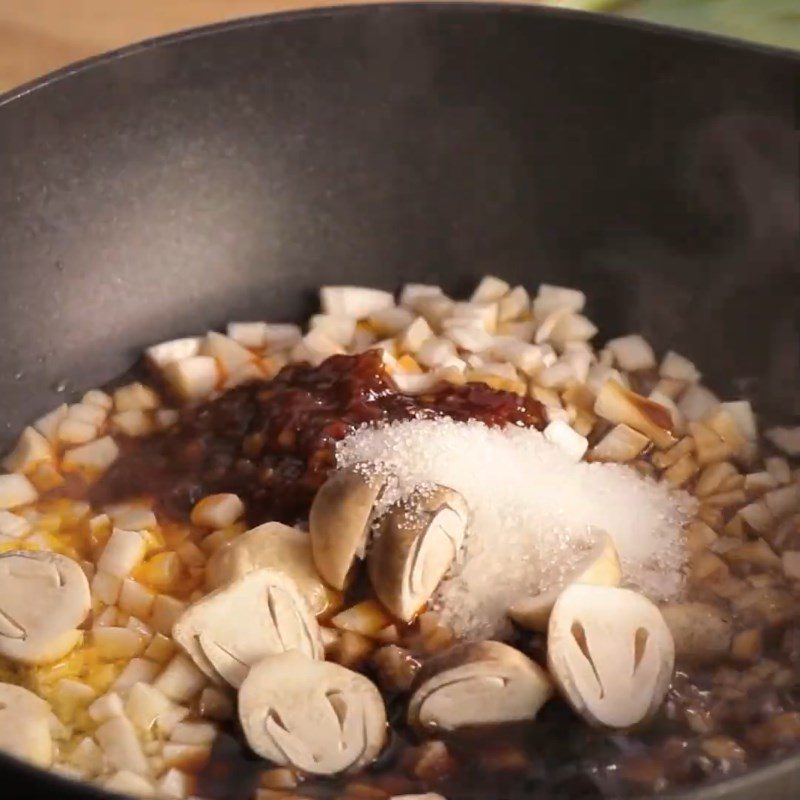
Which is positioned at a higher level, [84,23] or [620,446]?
[84,23]

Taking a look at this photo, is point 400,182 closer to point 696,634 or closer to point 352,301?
point 352,301

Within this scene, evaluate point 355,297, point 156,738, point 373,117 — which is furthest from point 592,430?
point 156,738

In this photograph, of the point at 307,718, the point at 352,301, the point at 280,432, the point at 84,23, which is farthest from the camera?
the point at 84,23

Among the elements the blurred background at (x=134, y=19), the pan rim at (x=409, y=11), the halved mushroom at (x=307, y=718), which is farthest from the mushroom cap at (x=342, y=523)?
the blurred background at (x=134, y=19)

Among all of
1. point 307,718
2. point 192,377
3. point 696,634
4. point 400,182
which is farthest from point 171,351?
point 696,634

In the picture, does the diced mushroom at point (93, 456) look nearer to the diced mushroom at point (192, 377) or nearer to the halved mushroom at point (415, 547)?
the diced mushroom at point (192, 377)

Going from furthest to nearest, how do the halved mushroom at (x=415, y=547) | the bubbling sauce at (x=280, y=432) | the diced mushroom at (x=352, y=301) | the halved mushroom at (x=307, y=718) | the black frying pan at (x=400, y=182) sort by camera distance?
the diced mushroom at (x=352, y=301) → the black frying pan at (x=400, y=182) → the bubbling sauce at (x=280, y=432) → the halved mushroom at (x=415, y=547) → the halved mushroom at (x=307, y=718)

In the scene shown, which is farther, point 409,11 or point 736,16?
point 736,16
